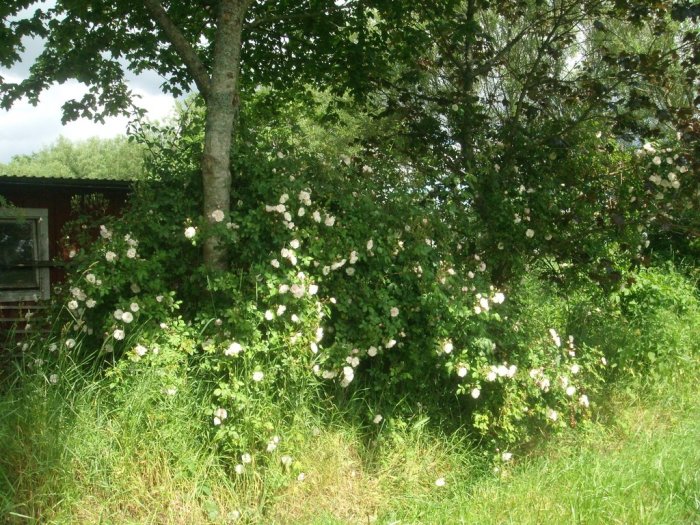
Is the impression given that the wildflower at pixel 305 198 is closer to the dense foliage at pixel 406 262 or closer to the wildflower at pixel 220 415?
the dense foliage at pixel 406 262

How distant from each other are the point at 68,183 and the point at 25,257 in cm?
137

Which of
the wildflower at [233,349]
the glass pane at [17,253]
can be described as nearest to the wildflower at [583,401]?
the wildflower at [233,349]

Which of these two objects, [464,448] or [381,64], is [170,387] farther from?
[381,64]

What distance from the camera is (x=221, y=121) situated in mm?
5090

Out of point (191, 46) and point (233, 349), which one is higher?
point (191, 46)

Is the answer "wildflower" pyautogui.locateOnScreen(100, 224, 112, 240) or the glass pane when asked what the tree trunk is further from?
the glass pane

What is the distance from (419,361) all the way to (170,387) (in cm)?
176

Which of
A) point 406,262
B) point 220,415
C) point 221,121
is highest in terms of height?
point 221,121

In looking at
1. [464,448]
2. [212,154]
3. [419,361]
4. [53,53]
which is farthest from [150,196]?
[53,53]

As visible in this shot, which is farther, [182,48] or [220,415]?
[182,48]

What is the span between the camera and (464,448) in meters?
5.14

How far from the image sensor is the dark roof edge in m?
9.54

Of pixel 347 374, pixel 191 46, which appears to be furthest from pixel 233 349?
pixel 191 46

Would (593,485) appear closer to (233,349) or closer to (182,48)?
(233,349)
